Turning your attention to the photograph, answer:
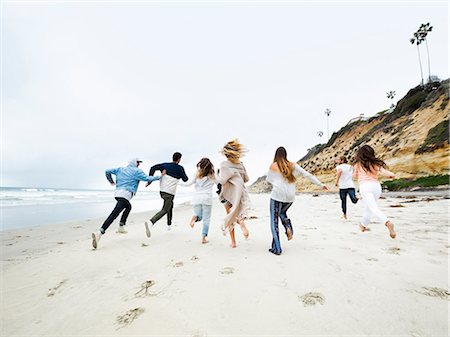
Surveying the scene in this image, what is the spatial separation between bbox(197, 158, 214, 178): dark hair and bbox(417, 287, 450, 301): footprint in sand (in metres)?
3.97

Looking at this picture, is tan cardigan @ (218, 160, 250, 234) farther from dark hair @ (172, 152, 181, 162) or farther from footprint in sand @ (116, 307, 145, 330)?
footprint in sand @ (116, 307, 145, 330)

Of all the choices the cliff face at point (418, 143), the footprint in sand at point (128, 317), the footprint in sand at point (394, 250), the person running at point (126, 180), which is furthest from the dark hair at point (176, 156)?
the cliff face at point (418, 143)

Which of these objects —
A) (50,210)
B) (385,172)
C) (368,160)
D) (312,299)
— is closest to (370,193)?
(385,172)

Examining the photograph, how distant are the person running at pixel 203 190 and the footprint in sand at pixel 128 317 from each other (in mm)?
2748

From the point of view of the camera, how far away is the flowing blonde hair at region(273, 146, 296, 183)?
399 cm

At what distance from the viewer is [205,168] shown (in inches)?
199

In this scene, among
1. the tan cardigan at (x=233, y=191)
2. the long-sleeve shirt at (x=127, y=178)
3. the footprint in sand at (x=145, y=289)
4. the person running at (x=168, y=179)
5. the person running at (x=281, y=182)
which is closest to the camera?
the footprint in sand at (x=145, y=289)

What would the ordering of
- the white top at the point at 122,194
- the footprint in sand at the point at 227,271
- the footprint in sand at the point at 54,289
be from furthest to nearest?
the white top at the point at 122,194
the footprint in sand at the point at 227,271
the footprint in sand at the point at 54,289

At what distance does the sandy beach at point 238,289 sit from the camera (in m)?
1.90

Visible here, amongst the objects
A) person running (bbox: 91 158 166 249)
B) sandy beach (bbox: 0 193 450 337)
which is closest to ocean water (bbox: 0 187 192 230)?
person running (bbox: 91 158 166 249)

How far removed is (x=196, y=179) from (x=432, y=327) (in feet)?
14.2

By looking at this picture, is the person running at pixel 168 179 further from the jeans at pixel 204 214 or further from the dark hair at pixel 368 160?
the dark hair at pixel 368 160

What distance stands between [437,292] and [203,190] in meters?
4.05

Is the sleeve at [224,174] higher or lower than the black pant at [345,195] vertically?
higher
